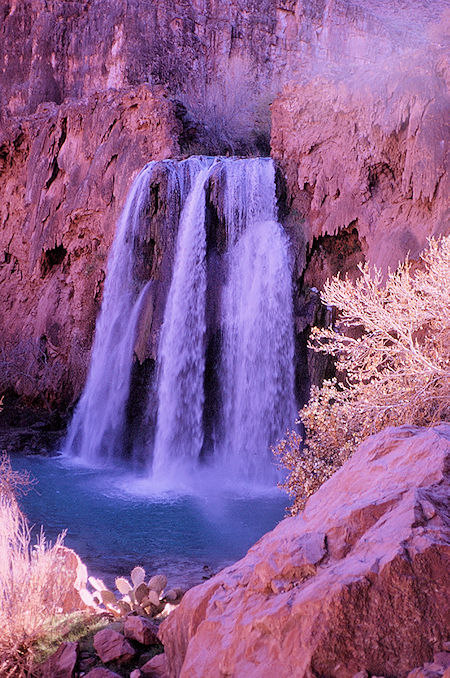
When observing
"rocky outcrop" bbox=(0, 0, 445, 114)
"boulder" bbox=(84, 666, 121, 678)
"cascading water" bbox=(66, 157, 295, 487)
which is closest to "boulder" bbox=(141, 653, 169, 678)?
"boulder" bbox=(84, 666, 121, 678)

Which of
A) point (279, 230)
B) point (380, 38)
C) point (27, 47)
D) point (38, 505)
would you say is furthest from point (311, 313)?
point (380, 38)

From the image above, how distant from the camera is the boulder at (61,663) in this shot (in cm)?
379

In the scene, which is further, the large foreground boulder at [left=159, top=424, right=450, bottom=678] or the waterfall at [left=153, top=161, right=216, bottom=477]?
the waterfall at [left=153, top=161, right=216, bottom=477]

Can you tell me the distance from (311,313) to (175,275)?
13.6ft

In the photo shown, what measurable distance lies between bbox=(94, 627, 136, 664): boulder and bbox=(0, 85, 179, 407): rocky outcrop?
14.9 metres

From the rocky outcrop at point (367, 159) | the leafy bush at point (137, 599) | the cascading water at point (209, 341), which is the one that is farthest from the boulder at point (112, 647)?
the rocky outcrop at point (367, 159)

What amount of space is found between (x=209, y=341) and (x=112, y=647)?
38.0 feet

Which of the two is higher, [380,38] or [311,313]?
[380,38]

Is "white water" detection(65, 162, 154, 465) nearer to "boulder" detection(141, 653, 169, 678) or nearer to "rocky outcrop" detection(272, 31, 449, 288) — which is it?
"rocky outcrop" detection(272, 31, 449, 288)

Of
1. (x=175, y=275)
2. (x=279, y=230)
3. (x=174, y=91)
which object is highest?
(x=174, y=91)

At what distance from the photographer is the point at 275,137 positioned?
1622 cm

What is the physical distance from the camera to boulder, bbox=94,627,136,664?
3.87 m

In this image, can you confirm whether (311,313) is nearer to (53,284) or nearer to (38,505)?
(38,505)

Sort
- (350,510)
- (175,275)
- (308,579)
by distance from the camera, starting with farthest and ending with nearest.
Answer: (175,275), (350,510), (308,579)
